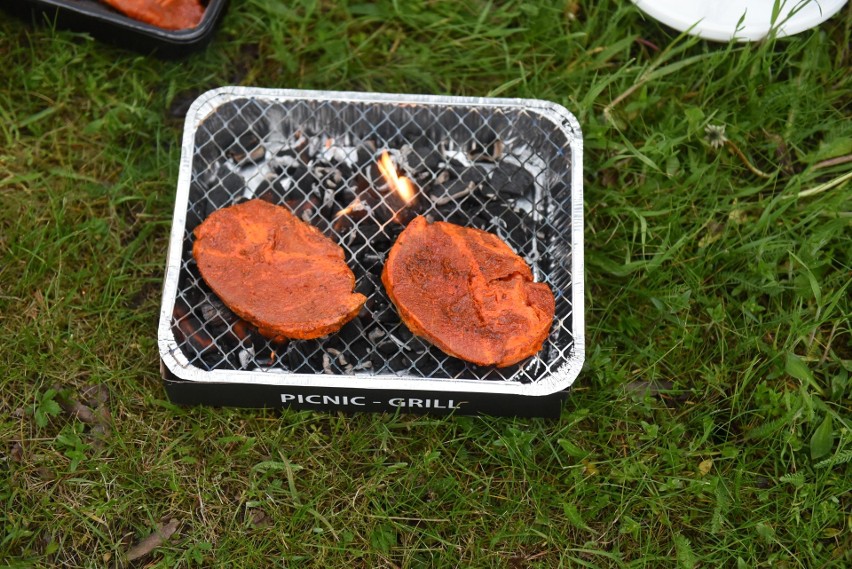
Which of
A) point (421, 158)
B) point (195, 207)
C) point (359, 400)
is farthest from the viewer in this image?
point (421, 158)

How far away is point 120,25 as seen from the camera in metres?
4.57

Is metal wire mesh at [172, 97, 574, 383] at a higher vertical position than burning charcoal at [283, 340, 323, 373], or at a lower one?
higher

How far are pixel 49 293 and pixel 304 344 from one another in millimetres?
1389

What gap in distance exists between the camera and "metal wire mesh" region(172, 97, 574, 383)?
13.1 feet

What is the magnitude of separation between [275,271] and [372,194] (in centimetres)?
72

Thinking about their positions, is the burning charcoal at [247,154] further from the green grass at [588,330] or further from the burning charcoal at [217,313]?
the burning charcoal at [217,313]

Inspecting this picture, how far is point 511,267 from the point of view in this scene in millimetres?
3947

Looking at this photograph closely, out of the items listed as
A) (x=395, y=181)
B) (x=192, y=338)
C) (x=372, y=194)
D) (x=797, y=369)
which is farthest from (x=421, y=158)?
(x=797, y=369)

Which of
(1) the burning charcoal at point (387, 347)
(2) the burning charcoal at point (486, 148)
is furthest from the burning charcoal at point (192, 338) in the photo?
(2) the burning charcoal at point (486, 148)

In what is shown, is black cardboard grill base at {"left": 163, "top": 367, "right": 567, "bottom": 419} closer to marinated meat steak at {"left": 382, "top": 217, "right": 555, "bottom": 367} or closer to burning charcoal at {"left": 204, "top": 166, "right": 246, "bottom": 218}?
marinated meat steak at {"left": 382, "top": 217, "right": 555, "bottom": 367}

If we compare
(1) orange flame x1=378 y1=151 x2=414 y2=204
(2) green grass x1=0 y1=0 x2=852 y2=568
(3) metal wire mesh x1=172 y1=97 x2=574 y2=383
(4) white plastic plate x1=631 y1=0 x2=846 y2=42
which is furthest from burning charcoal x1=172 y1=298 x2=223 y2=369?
(4) white plastic plate x1=631 y1=0 x2=846 y2=42

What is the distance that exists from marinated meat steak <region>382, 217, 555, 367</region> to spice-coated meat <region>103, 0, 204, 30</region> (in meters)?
1.89

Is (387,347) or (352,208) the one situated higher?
(352,208)

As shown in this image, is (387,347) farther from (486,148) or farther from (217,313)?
(486,148)
